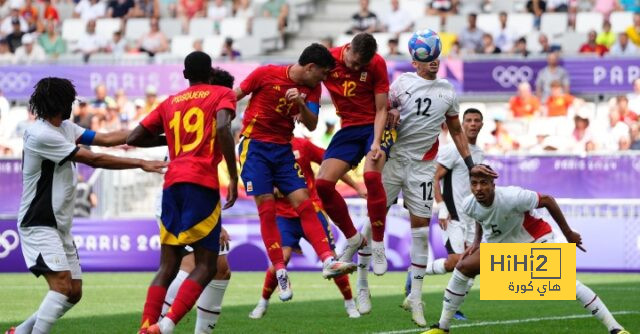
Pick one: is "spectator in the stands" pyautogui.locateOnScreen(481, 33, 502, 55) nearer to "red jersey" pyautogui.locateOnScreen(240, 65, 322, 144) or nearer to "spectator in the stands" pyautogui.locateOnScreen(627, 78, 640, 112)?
"spectator in the stands" pyautogui.locateOnScreen(627, 78, 640, 112)

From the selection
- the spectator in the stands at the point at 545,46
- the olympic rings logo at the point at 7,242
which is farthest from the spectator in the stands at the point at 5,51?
the spectator in the stands at the point at 545,46

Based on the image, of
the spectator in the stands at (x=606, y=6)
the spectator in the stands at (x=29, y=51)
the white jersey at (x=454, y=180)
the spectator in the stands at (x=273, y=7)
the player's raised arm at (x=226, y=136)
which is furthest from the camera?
the spectator in the stands at (x=273, y=7)

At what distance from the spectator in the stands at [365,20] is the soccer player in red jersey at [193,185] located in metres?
20.6

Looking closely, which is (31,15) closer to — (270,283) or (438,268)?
(438,268)

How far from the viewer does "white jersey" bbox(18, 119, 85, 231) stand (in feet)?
36.6

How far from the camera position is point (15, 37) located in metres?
34.5

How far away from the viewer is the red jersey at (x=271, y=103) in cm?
1390

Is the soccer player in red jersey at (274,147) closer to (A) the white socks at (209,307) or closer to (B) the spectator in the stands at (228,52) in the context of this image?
(A) the white socks at (209,307)

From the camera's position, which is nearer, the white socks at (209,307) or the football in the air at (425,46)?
the white socks at (209,307)

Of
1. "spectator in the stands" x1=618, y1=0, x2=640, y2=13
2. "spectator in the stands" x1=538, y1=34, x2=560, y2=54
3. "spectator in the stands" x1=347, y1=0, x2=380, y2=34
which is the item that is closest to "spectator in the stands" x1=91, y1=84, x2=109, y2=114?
"spectator in the stands" x1=347, y1=0, x2=380, y2=34

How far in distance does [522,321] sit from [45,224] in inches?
223

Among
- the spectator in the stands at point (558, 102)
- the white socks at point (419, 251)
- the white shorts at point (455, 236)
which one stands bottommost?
the white shorts at point (455, 236)

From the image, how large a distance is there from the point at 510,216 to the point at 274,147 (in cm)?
257

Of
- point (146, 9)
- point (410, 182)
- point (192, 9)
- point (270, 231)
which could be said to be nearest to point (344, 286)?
point (410, 182)
